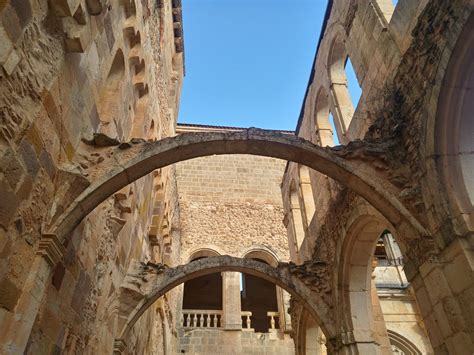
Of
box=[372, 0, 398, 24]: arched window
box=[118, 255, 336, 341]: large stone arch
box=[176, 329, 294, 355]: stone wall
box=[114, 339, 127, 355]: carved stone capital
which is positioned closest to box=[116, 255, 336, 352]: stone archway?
box=[118, 255, 336, 341]: large stone arch

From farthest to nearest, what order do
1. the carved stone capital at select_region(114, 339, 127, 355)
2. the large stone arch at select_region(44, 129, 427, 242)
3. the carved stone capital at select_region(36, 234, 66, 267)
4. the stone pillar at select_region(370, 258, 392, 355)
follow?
the stone pillar at select_region(370, 258, 392, 355), the carved stone capital at select_region(114, 339, 127, 355), the large stone arch at select_region(44, 129, 427, 242), the carved stone capital at select_region(36, 234, 66, 267)

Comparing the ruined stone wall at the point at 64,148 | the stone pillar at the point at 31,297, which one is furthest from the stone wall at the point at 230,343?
the stone pillar at the point at 31,297

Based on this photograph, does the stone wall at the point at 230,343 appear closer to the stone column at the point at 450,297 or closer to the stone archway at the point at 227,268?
the stone archway at the point at 227,268

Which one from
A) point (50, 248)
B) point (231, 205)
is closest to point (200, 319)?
point (231, 205)

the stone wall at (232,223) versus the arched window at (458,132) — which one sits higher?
the stone wall at (232,223)

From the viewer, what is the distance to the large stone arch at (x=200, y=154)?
3.68m

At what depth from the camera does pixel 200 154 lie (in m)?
4.57

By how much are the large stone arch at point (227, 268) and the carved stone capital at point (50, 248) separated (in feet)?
11.8

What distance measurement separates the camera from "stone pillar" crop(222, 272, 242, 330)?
12.9 meters

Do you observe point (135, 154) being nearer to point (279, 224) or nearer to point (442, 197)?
point (442, 197)

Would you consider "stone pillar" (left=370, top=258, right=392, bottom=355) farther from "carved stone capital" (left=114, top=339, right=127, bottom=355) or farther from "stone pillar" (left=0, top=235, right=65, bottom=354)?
"stone pillar" (left=0, top=235, right=65, bottom=354)

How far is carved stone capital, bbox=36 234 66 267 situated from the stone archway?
3584 mm

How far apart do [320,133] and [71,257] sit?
6023 mm

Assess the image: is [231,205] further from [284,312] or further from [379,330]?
[379,330]
